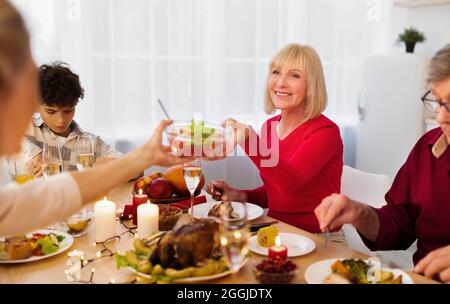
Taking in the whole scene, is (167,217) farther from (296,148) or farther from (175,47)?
(175,47)

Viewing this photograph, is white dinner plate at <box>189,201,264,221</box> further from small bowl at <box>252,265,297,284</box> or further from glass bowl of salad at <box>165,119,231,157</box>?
small bowl at <box>252,265,297,284</box>

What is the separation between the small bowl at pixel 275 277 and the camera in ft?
3.52

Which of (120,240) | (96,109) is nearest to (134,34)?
(96,109)

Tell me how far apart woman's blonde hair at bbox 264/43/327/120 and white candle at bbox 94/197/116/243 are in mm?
985

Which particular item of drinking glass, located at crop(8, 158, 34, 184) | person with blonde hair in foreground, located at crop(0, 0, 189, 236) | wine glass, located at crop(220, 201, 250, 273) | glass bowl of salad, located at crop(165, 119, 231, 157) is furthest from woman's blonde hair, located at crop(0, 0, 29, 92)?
drinking glass, located at crop(8, 158, 34, 184)

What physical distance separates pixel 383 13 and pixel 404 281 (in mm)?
3349

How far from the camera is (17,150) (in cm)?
76

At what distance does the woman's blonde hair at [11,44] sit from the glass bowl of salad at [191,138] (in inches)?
24.8

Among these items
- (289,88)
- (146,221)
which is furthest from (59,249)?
(289,88)

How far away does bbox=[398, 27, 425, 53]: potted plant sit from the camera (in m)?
3.70

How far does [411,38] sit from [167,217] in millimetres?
2931

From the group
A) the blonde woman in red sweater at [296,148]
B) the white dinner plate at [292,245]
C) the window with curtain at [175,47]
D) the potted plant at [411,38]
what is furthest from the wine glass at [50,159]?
the potted plant at [411,38]

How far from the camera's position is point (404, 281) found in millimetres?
1093
